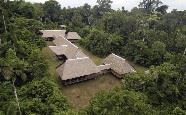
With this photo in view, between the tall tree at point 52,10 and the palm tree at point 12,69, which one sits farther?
the tall tree at point 52,10

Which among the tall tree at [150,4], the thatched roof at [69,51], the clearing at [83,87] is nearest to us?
the clearing at [83,87]

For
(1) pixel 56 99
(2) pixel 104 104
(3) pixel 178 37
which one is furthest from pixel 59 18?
(2) pixel 104 104

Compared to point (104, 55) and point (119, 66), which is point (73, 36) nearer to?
point (104, 55)

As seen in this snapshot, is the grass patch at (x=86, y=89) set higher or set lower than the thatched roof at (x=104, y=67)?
lower

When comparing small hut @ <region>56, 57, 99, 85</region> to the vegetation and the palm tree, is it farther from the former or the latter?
the palm tree

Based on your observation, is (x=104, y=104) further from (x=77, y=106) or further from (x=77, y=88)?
(x=77, y=88)

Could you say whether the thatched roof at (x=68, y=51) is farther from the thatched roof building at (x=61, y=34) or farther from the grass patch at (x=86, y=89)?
the thatched roof building at (x=61, y=34)

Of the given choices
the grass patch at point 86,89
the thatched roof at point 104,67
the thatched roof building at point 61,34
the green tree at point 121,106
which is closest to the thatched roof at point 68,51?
the thatched roof at point 104,67
